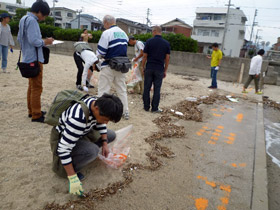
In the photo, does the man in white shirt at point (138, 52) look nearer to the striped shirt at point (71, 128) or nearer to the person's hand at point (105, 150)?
the person's hand at point (105, 150)

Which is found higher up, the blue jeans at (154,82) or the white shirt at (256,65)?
the white shirt at (256,65)

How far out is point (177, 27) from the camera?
43656 millimetres

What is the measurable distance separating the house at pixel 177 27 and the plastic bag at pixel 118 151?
43.7m

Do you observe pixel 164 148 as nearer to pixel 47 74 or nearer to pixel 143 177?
pixel 143 177

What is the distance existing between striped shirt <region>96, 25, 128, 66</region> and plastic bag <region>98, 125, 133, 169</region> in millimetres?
1548

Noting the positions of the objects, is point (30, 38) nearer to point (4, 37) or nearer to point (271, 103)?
point (4, 37)

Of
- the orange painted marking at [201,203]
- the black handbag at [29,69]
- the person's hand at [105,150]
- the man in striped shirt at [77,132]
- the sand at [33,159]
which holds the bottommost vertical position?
the orange painted marking at [201,203]

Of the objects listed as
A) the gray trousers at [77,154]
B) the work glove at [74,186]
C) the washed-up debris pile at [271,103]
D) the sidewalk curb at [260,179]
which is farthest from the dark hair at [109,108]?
the washed-up debris pile at [271,103]

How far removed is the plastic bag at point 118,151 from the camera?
8.05 feet

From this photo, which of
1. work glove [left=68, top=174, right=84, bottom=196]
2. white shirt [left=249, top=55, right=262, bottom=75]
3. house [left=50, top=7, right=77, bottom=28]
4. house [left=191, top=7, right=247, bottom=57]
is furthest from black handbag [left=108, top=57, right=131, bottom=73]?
house [left=50, top=7, right=77, bottom=28]

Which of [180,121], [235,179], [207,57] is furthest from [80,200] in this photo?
[207,57]

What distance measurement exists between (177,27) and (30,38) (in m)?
44.5

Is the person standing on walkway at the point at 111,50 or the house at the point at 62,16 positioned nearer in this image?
the person standing on walkway at the point at 111,50

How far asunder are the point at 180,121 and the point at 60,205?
2.97 m
